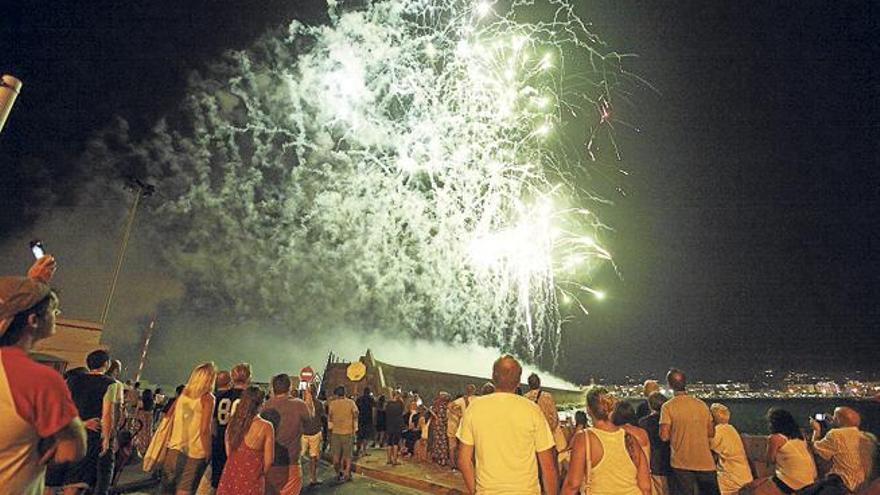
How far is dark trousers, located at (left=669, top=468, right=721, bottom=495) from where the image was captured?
5.24m

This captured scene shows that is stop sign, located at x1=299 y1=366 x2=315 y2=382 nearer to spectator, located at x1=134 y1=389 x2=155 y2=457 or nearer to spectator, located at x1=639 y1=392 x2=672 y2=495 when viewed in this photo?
spectator, located at x1=134 y1=389 x2=155 y2=457

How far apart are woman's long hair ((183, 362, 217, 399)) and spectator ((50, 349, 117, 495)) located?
0.71 meters

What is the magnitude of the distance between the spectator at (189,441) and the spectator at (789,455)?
240 inches

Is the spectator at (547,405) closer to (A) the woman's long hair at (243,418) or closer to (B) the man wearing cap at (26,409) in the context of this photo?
(A) the woman's long hair at (243,418)

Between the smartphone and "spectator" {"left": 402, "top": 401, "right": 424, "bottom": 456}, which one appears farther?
"spectator" {"left": 402, "top": 401, "right": 424, "bottom": 456}

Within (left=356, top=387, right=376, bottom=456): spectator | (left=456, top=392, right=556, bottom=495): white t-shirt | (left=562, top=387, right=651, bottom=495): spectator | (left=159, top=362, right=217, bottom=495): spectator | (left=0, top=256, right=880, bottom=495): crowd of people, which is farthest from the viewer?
(left=356, top=387, right=376, bottom=456): spectator

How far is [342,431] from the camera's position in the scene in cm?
959

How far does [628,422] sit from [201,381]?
467cm

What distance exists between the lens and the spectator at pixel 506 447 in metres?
3.37

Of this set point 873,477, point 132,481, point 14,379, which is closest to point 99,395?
point 14,379

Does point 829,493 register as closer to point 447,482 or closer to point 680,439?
point 680,439

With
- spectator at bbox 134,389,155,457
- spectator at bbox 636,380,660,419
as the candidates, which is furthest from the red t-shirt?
spectator at bbox 134,389,155,457

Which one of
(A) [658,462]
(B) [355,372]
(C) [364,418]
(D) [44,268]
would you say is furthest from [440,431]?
(D) [44,268]

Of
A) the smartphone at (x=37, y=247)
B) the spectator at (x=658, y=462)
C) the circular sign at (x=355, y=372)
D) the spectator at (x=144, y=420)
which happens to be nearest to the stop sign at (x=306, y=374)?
the circular sign at (x=355, y=372)
